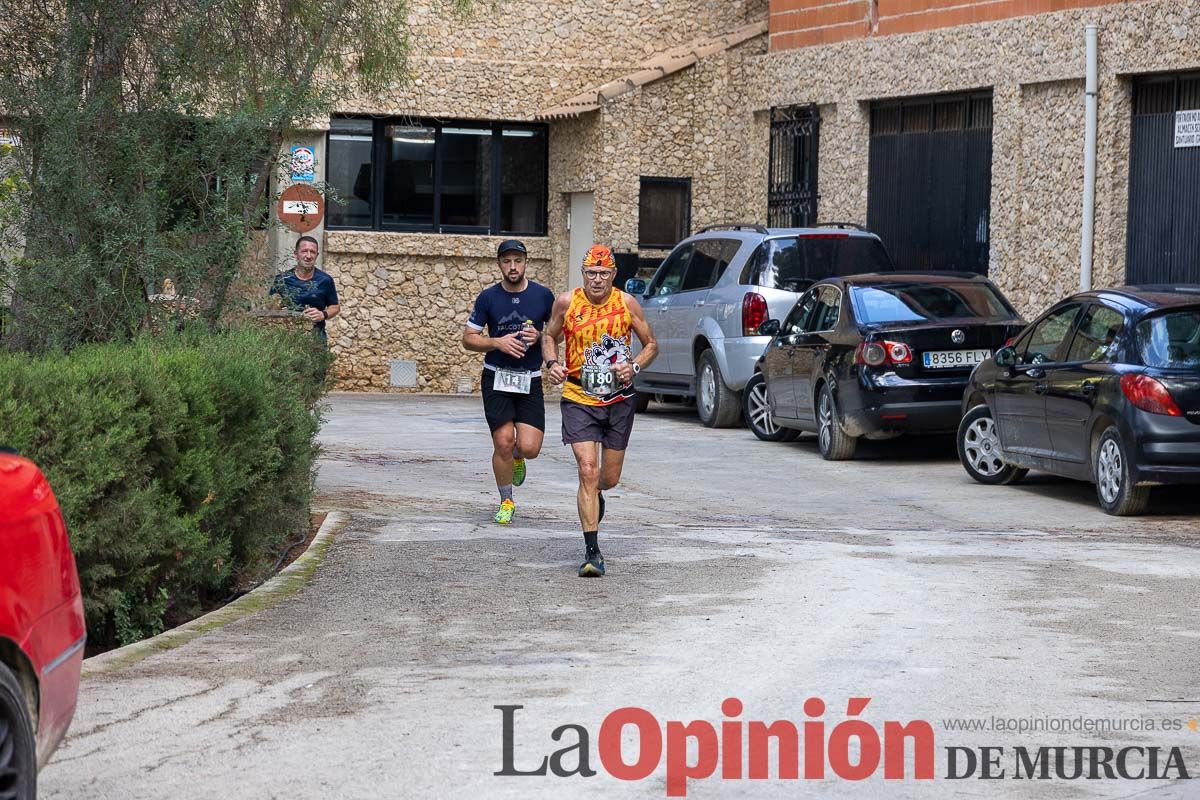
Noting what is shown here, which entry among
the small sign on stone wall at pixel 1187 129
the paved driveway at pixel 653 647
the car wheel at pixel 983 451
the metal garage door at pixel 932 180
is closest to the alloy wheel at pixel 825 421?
the car wheel at pixel 983 451

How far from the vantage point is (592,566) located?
10156 millimetres

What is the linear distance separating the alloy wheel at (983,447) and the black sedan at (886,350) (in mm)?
850

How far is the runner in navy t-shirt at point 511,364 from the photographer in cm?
1219

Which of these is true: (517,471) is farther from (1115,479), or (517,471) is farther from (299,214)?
(299,214)

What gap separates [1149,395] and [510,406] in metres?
4.23

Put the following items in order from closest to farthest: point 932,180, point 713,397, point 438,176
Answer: point 713,397
point 932,180
point 438,176

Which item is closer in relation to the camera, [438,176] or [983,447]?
[983,447]

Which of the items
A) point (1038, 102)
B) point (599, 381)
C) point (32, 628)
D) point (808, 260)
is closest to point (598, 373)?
point (599, 381)

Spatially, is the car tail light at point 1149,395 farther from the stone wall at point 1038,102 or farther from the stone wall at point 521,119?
the stone wall at point 521,119

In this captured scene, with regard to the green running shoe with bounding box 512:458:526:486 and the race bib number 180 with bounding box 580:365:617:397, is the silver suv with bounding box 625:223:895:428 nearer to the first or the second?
the green running shoe with bounding box 512:458:526:486

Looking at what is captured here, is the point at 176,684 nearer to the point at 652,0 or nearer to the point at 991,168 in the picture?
the point at 991,168

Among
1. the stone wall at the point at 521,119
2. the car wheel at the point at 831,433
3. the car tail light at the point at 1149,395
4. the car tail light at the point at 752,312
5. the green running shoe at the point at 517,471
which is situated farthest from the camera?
the stone wall at the point at 521,119

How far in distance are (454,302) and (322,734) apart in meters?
21.9

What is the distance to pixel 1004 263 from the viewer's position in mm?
21281
